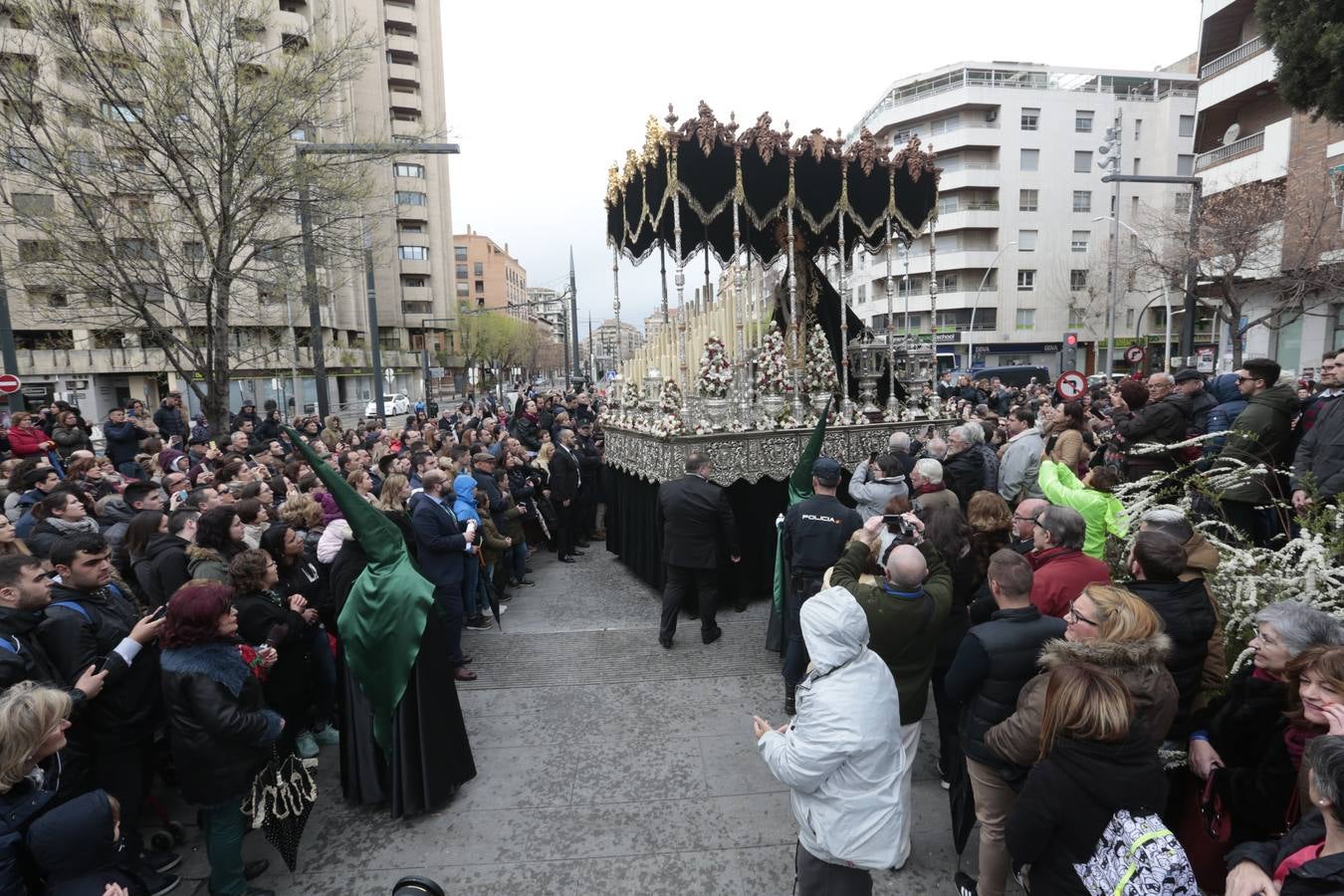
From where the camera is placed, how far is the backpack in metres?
2.19

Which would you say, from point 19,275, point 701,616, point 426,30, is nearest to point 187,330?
point 19,275

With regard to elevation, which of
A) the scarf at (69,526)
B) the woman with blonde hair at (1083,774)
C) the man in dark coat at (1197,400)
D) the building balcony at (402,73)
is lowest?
the woman with blonde hair at (1083,774)

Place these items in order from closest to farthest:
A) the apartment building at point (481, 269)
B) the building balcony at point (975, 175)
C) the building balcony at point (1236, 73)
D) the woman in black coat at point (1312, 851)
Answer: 1. the woman in black coat at point (1312, 851)
2. the building balcony at point (1236, 73)
3. the building balcony at point (975, 175)
4. the apartment building at point (481, 269)

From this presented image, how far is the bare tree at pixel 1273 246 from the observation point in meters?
17.7

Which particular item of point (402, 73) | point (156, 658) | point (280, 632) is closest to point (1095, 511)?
point (280, 632)

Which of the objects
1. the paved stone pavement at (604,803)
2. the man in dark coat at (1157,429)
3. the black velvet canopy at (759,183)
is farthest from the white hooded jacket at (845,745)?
the black velvet canopy at (759,183)

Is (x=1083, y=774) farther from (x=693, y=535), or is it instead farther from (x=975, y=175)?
(x=975, y=175)

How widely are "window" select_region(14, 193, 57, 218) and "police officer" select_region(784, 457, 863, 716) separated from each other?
1298 centimetres

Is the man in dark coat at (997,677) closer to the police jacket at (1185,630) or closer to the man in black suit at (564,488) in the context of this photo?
the police jacket at (1185,630)

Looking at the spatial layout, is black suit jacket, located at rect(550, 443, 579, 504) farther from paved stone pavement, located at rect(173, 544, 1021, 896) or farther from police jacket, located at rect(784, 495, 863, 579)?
police jacket, located at rect(784, 495, 863, 579)

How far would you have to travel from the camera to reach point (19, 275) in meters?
12.0

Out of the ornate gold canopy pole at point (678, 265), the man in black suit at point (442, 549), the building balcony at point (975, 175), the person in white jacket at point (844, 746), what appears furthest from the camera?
the building balcony at point (975, 175)

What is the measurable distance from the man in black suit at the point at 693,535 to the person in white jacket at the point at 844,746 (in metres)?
3.68

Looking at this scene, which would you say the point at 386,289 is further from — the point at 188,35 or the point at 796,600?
the point at 796,600
